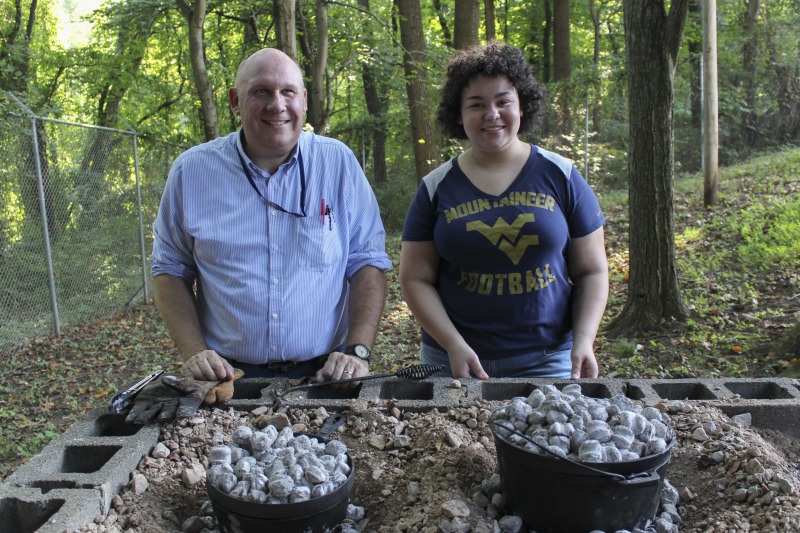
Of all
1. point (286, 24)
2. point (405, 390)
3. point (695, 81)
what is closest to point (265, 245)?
point (405, 390)

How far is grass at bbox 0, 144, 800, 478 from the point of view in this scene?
195 inches

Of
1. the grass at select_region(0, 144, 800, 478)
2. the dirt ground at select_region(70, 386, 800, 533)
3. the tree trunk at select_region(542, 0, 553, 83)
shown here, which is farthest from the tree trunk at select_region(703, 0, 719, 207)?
the tree trunk at select_region(542, 0, 553, 83)

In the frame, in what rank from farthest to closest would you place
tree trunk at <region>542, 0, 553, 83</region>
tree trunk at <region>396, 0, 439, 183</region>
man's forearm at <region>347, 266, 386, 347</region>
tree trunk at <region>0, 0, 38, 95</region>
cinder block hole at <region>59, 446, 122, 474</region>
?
tree trunk at <region>542, 0, 553, 83</region> → tree trunk at <region>0, 0, 38, 95</region> → tree trunk at <region>396, 0, 439, 183</region> → man's forearm at <region>347, 266, 386, 347</region> → cinder block hole at <region>59, 446, 122, 474</region>

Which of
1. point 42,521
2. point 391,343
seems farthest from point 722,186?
point 42,521

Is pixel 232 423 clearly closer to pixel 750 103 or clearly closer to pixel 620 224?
pixel 620 224

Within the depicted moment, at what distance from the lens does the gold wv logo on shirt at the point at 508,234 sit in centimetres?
249

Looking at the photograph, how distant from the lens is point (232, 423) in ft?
7.61

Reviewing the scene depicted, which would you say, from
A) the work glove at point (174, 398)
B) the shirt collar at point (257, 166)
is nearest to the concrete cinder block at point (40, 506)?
the work glove at point (174, 398)

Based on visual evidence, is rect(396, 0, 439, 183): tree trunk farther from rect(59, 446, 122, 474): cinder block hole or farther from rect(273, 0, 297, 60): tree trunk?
rect(59, 446, 122, 474): cinder block hole

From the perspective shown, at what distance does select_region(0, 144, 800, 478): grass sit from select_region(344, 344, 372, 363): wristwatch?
224cm

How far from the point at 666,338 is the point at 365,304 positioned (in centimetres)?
357

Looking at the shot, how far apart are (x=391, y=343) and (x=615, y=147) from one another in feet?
31.5

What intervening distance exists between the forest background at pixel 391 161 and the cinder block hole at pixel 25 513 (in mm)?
2996

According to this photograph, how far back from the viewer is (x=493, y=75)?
8.41ft
